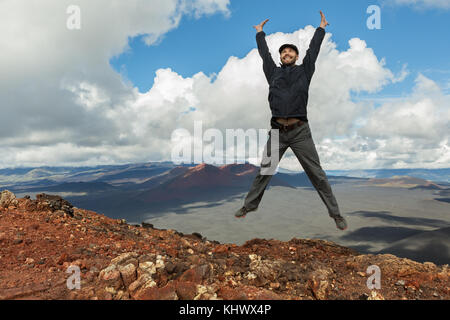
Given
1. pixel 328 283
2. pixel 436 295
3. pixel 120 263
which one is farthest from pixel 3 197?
pixel 436 295

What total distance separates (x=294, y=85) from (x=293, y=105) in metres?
0.41

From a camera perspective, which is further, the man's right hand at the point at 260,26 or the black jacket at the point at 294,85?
the man's right hand at the point at 260,26

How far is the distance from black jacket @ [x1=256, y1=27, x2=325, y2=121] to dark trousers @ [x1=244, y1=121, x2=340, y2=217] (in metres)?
0.37

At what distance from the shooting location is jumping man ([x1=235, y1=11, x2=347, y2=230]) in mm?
4750

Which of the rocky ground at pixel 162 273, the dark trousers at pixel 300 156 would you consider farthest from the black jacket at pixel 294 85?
the rocky ground at pixel 162 273

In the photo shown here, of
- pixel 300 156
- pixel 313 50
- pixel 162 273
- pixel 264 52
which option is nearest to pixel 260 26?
pixel 264 52

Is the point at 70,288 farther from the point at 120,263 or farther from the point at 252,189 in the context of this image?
the point at 252,189

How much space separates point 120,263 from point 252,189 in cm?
305

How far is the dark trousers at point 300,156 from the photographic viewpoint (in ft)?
16.1

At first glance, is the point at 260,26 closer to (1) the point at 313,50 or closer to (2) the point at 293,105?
(1) the point at 313,50

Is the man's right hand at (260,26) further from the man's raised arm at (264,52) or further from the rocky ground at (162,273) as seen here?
the rocky ground at (162,273)


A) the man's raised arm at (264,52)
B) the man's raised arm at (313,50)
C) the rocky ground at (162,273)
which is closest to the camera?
the rocky ground at (162,273)

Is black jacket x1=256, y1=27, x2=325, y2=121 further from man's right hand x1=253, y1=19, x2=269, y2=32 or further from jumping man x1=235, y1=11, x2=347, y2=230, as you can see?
man's right hand x1=253, y1=19, x2=269, y2=32
